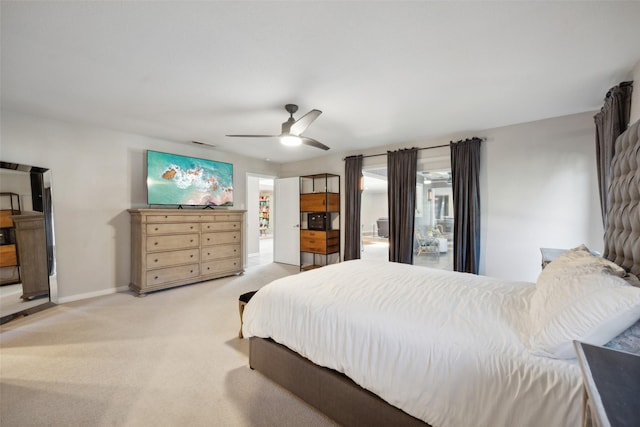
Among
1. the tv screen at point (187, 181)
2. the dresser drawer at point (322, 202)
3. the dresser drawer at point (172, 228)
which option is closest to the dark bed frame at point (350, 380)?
the dresser drawer at point (172, 228)

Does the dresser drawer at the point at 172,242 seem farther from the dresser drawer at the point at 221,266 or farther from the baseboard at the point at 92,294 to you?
the baseboard at the point at 92,294

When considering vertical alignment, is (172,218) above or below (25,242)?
above

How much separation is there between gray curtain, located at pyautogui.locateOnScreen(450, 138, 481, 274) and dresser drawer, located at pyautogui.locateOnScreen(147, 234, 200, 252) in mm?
4200

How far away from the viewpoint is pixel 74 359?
2180mm

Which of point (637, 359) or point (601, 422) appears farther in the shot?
point (637, 359)

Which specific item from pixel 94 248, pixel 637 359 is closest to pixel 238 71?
pixel 637 359

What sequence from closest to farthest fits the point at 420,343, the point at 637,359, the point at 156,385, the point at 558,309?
the point at 637,359 → the point at 558,309 → the point at 420,343 → the point at 156,385

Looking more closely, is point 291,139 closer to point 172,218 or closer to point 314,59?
point 314,59

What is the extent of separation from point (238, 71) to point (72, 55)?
4.05 feet

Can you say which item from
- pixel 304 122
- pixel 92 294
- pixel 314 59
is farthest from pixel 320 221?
pixel 92 294

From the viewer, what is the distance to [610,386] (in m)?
0.64

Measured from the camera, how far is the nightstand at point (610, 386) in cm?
55

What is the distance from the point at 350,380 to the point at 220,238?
3759 mm

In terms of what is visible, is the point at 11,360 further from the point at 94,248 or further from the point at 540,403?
the point at 540,403
